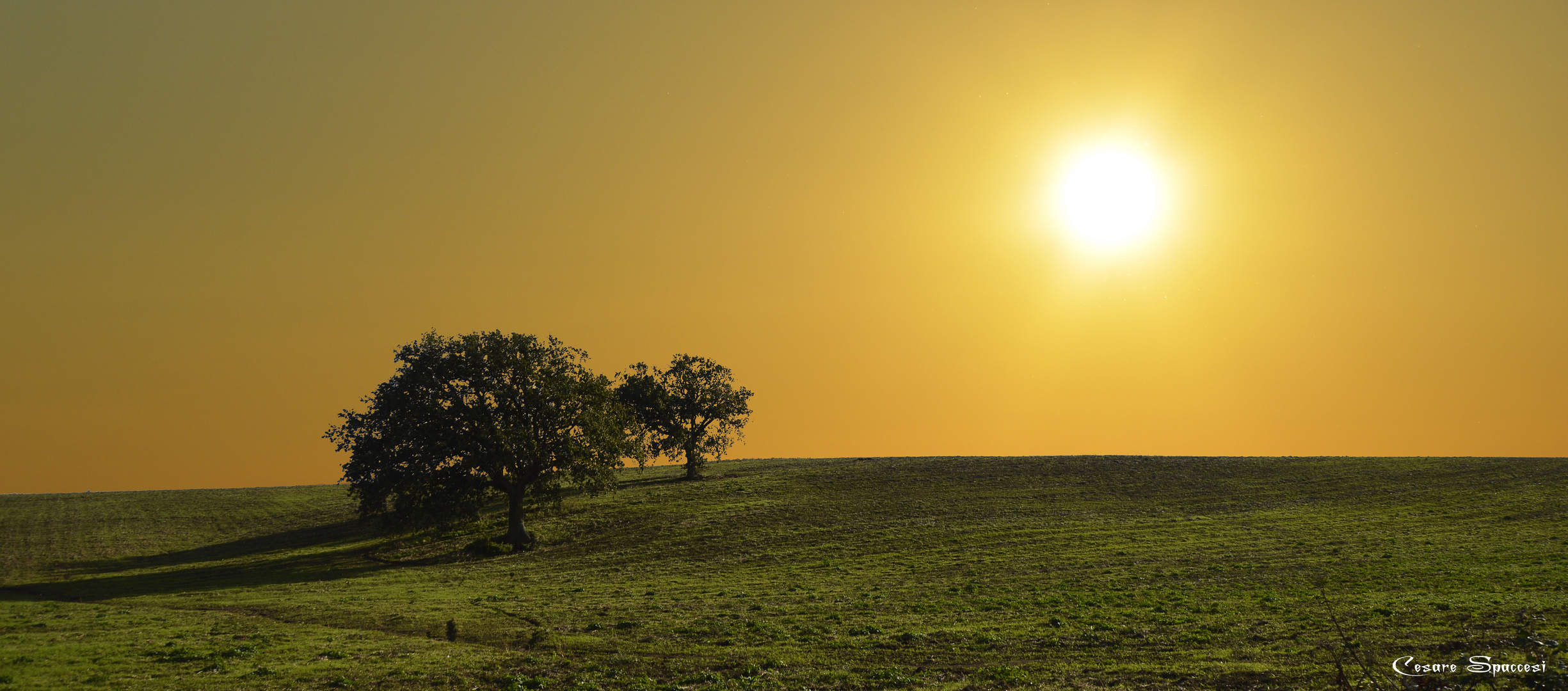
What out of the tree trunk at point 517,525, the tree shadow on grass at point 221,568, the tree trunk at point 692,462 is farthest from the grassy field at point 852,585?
the tree trunk at point 692,462

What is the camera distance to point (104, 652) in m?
28.5

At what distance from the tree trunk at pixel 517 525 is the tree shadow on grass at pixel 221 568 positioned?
843cm

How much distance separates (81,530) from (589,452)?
53379 mm

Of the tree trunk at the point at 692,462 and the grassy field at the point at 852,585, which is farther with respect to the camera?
the tree trunk at the point at 692,462

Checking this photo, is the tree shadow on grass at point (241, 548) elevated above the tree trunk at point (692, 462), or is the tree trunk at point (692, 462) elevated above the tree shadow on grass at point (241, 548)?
the tree trunk at point (692, 462)

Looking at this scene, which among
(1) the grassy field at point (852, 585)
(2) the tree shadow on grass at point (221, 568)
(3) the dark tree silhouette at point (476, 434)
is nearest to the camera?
(1) the grassy field at point (852, 585)

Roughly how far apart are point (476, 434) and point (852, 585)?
3161 cm

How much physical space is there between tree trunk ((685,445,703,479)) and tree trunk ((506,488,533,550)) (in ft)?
107

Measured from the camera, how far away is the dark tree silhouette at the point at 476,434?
59.5m

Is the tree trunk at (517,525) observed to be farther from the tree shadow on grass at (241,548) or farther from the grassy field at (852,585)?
the tree shadow on grass at (241,548)

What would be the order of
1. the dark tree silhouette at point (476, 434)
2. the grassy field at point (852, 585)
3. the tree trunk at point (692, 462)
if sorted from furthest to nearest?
the tree trunk at point (692, 462)
the dark tree silhouette at point (476, 434)
the grassy field at point (852, 585)

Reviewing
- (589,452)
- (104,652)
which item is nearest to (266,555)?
(589,452)

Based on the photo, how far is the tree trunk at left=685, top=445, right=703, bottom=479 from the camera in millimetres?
94500

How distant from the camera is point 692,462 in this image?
9506cm
